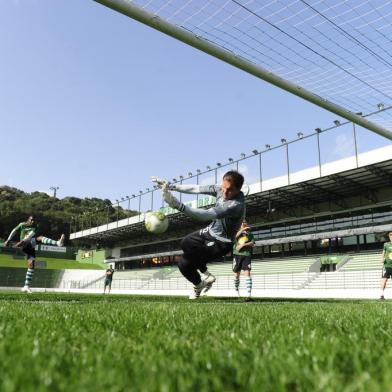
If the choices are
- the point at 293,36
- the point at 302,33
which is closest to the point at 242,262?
the point at 293,36

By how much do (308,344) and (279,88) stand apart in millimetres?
9842

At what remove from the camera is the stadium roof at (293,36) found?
9469 millimetres

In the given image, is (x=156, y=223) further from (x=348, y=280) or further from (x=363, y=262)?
(x=363, y=262)

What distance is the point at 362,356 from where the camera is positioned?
175 cm

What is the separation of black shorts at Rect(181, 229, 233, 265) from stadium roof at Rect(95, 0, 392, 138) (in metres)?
4.96

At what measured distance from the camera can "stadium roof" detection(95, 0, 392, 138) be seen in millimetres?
9469

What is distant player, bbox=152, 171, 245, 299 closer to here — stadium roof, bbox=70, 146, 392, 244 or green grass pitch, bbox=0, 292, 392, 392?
green grass pitch, bbox=0, 292, 392, 392

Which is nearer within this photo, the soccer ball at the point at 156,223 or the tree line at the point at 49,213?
the soccer ball at the point at 156,223

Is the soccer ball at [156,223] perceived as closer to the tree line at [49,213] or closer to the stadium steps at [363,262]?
the stadium steps at [363,262]

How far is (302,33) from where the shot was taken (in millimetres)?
10828

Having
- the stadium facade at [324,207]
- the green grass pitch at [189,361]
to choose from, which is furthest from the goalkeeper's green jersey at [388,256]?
the stadium facade at [324,207]

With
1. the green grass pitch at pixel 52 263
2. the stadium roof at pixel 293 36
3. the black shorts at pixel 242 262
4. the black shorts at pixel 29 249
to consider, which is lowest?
the black shorts at pixel 242 262

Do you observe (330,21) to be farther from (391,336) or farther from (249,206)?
(249,206)

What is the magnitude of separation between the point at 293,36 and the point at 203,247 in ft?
22.7
